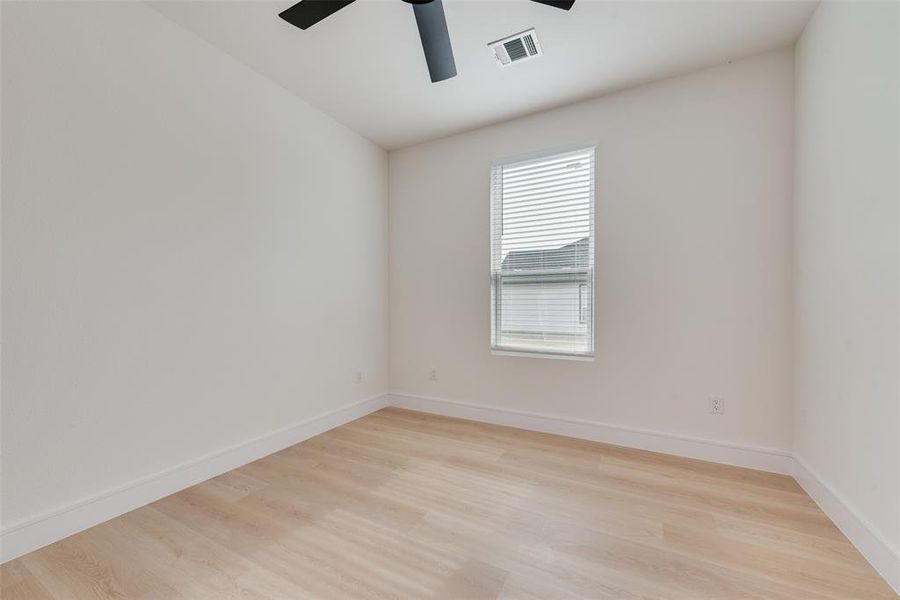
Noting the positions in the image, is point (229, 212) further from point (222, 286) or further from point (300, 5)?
point (300, 5)

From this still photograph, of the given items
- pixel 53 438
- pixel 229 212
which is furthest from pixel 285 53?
pixel 53 438

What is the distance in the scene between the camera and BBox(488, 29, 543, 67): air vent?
2.17 m

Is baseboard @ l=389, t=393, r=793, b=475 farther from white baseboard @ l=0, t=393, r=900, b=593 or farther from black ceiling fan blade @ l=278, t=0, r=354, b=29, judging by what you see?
black ceiling fan blade @ l=278, t=0, r=354, b=29

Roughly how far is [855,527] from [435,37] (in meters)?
2.96

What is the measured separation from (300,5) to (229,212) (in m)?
1.26

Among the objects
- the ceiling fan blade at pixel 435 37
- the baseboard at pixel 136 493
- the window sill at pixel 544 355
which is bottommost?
the baseboard at pixel 136 493

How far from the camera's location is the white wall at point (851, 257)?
1.40 metres

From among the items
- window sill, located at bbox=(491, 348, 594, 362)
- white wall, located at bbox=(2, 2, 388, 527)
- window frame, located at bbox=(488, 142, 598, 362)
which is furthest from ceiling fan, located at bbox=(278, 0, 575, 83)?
window sill, located at bbox=(491, 348, 594, 362)

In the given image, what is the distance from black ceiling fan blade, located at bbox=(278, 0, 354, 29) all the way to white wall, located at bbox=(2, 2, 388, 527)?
0.82 metres

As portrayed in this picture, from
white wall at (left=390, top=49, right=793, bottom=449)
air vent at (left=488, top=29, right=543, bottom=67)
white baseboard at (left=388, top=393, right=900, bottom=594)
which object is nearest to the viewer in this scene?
white baseboard at (left=388, top=393, right=900, bottom=594)

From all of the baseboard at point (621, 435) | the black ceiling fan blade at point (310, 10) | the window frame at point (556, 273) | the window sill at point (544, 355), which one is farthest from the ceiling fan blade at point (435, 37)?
the baseboard at point (621, 435)

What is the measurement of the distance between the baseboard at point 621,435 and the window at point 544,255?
0.55 m

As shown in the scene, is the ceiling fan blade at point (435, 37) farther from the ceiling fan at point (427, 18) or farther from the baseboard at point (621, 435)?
the baseboard at point (621, 435)

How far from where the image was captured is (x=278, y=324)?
8.87ft
